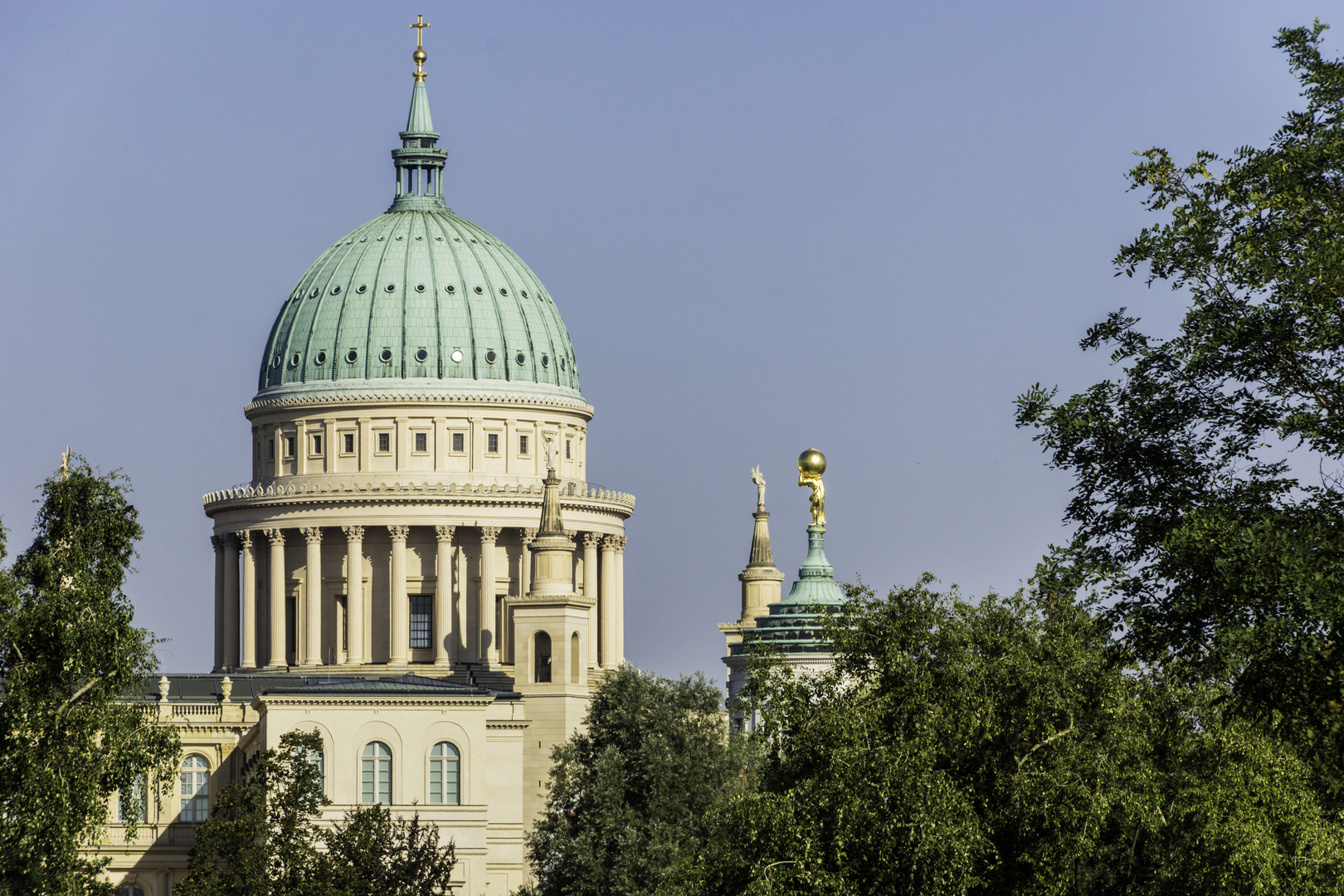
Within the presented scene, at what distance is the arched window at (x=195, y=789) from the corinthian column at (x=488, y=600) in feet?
123

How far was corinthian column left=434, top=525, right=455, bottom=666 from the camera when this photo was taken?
6127 inches

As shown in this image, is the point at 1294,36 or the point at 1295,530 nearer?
the point at 1295,530

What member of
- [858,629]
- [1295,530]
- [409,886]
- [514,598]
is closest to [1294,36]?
[1295,530]

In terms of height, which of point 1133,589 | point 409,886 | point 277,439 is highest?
point 277,439

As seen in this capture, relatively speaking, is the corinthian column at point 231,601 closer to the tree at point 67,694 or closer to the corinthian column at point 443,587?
the corinthian column at point 443,587

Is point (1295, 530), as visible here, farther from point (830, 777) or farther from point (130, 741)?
point (130, 741)

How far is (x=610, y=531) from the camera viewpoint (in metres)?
162

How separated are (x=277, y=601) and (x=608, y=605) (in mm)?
19517

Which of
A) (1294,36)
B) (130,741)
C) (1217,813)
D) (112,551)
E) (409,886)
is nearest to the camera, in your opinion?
(1294,36)

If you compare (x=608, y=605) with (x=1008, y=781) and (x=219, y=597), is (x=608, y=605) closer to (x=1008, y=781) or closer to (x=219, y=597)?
(x=219, y=597)

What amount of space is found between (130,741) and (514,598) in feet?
268

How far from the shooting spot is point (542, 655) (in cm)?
13462

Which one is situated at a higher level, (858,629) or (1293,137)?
(1293,137)

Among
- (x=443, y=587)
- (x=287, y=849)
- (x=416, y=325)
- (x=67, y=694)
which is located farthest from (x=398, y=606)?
(x=67, y=694)
